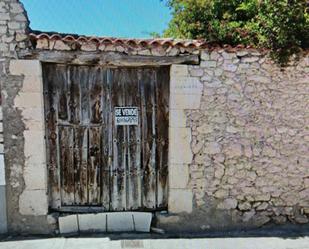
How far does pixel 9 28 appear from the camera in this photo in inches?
190

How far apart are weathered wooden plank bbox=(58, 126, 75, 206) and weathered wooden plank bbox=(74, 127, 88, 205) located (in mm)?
60

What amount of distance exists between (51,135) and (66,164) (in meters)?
0.49

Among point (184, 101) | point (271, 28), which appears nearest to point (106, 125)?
point (184, 101)

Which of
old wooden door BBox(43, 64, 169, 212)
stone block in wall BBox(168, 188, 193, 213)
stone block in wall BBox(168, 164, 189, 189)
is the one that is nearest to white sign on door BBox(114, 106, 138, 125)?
old wooden door BBox(43, 64, 169, 212)

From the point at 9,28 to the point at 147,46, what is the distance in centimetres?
195

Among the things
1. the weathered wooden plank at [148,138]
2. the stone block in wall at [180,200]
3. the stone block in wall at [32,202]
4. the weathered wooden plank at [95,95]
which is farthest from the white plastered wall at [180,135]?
the stone block in wall at [32,202]

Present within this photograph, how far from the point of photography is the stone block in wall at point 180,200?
524 centimetres

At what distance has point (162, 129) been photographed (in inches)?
209

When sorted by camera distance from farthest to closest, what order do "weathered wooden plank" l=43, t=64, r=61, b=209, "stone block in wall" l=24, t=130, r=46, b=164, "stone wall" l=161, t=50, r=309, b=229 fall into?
1. "stone wall" l=161, t=50, r=309, b=229
2. "weathered wooden plank" l=43, t=64, r=61, b=209
3. "stone block in wall" l=24, t=130, r=46, b=164

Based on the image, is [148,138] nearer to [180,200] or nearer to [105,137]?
[105,137]

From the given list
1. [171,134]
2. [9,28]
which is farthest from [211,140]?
[9,28]

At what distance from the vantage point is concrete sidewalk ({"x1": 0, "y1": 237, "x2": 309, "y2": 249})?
470 cm

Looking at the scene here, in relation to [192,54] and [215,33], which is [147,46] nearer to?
[192,54]

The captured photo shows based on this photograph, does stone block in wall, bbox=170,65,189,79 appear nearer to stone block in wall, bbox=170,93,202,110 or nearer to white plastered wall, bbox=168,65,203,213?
white plastered wall, bbox=168,65,203,213
